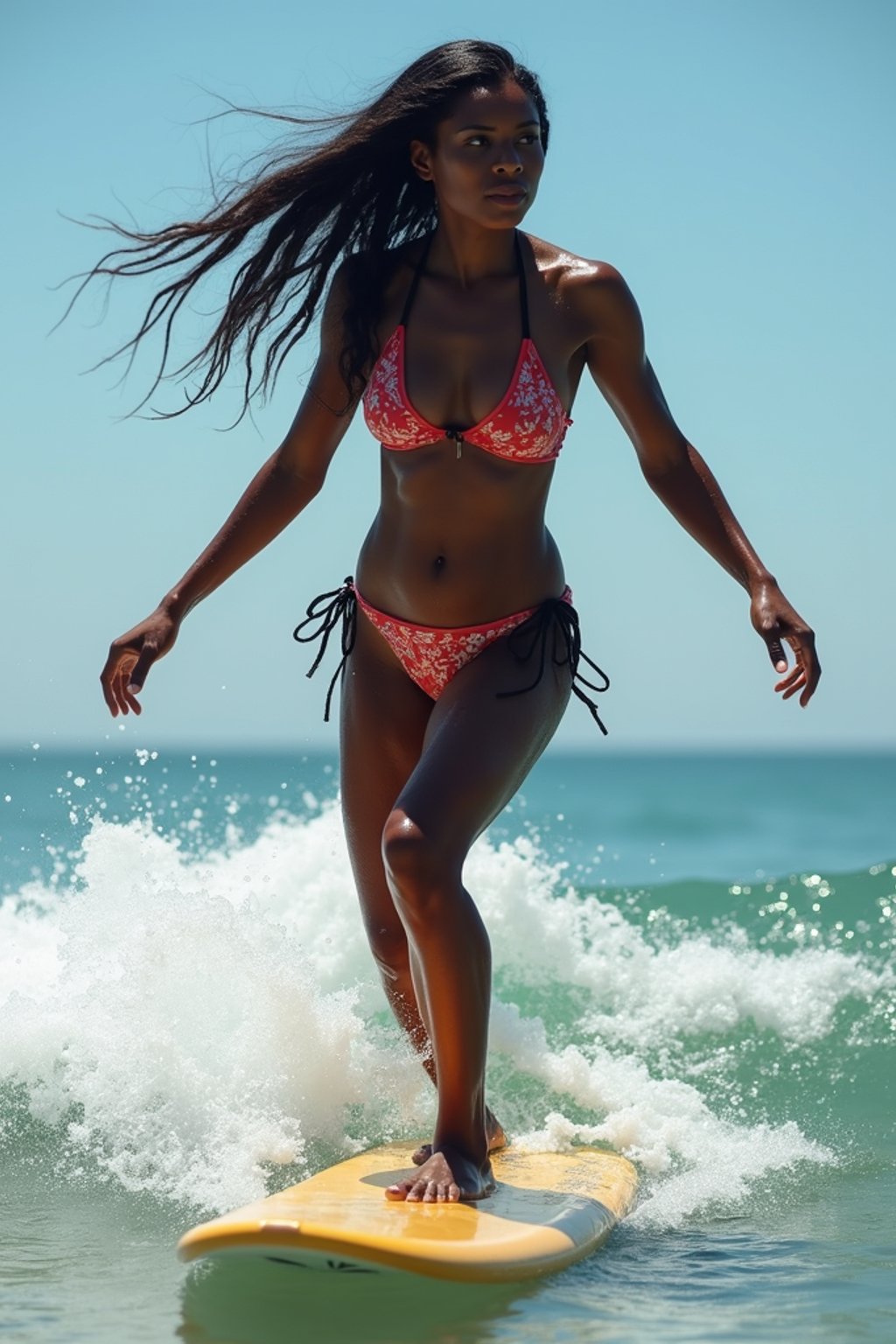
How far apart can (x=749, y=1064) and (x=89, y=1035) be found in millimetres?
2636

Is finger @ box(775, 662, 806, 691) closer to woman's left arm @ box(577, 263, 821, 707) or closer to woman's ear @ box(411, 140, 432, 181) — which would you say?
woman's left arm @ box(577, 263, 821, 707)

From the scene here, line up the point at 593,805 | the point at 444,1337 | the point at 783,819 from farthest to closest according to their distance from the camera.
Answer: the point at 593,805 < the point at 783,819 < the point at 444,1337

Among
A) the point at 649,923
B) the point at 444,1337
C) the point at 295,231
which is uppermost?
the point at 295,231

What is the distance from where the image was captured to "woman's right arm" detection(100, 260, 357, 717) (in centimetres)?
420

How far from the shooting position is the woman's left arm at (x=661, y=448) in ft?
13.7

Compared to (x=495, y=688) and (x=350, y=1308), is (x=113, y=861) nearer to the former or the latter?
(x=495, y=688)

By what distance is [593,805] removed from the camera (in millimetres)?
40281

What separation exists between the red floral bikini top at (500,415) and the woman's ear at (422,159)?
378mm

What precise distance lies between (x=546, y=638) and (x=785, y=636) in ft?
1.88

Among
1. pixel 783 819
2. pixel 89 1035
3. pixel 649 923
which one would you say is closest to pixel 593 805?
pixel 783 819

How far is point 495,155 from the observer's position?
412cm

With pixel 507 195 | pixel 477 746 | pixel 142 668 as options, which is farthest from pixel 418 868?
pixel 507 195

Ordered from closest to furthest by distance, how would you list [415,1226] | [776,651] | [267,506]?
[415,1226]
[776,651]
[267,506]

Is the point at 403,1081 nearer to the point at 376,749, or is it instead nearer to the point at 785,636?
the point at 376,749
